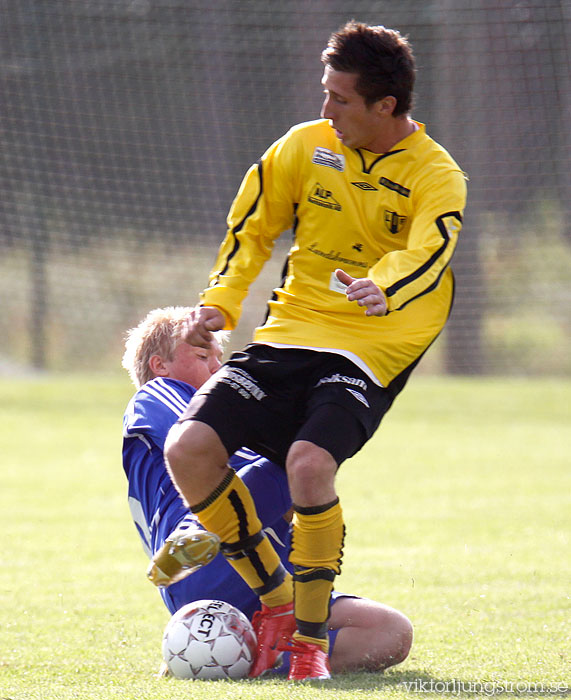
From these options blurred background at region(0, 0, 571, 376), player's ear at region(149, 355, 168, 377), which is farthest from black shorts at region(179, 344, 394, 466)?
blurred background at region(0, 0, 571, 376)

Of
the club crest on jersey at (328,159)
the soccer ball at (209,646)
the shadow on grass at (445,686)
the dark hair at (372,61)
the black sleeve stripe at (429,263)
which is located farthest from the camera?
the club crest on jersey at (328,159)

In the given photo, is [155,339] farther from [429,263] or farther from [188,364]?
[429,263]

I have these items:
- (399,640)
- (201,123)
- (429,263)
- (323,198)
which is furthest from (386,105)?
(201,123)

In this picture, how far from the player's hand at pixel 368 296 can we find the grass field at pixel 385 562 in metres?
1.09

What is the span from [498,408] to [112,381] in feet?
19.3

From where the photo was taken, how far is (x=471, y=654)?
3.88 m

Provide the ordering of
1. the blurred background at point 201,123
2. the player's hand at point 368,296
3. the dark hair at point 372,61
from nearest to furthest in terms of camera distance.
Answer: the player's hand at point 368,296
the dark hair at point 372,61
the blurred background at point 201,123

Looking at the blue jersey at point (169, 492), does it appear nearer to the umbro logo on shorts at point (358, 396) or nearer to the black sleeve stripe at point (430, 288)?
the umbro logo on shorts at point (358, 396)

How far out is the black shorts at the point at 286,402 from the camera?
3463mm

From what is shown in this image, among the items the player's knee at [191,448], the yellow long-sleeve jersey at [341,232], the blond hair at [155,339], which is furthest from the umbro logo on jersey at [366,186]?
the player's knee at [191,448]

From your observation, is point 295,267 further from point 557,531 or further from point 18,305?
point 18,305

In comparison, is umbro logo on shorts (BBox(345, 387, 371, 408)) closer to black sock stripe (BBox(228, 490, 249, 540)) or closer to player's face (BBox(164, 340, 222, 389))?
black sock stripe (BBox(228, 490, 249, 540))

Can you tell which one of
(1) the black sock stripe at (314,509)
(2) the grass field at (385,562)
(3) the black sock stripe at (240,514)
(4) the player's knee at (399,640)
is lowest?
(2) the grass field at (385,562)

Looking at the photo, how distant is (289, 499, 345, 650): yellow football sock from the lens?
3.38 meters
